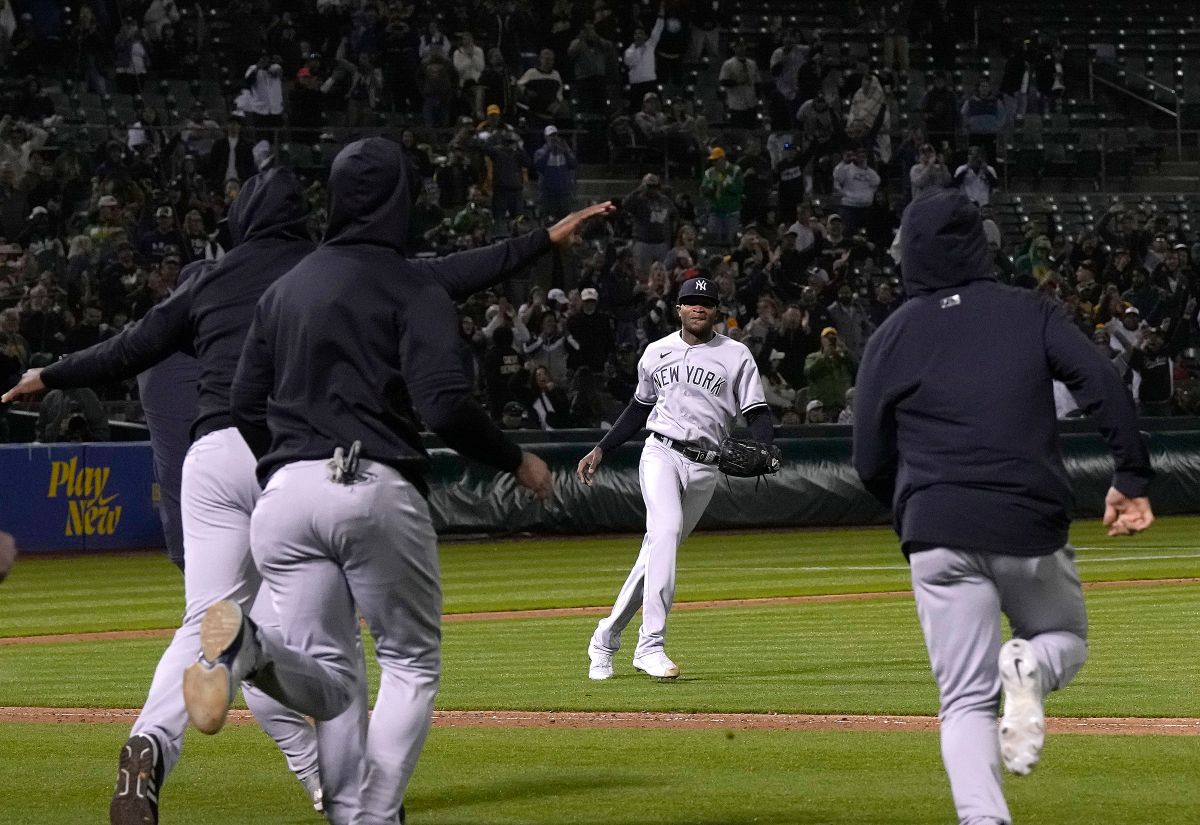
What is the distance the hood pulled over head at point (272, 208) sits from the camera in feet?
22.4

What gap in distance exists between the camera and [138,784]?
251 inches

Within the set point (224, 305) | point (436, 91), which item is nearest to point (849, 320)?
point (436, 91)

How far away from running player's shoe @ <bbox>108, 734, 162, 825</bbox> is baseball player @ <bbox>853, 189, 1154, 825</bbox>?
2462mm

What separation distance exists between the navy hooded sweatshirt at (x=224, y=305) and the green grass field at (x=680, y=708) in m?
1.66

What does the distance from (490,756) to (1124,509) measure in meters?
3.76

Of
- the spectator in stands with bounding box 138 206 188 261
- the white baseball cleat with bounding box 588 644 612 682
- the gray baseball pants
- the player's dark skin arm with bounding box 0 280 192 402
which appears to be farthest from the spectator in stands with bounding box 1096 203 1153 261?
the gray baseball pants

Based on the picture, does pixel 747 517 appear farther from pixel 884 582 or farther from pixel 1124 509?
pixel 1124 509

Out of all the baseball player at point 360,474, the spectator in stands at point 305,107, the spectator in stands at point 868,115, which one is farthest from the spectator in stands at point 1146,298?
the baseball player at point 360,474

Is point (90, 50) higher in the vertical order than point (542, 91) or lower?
higher

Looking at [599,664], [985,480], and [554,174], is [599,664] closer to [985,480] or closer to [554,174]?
[985,480]

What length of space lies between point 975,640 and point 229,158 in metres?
22.2

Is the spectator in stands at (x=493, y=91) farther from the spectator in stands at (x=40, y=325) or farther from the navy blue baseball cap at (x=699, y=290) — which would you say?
the navy blue baseball cap at (x=699, y=290)

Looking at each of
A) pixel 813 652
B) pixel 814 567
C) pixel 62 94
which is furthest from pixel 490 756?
pixel 62 94

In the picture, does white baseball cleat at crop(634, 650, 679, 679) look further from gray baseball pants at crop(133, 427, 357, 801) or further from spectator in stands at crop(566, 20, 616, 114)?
spectator in stands at crop(566, 20, 616, 114)
